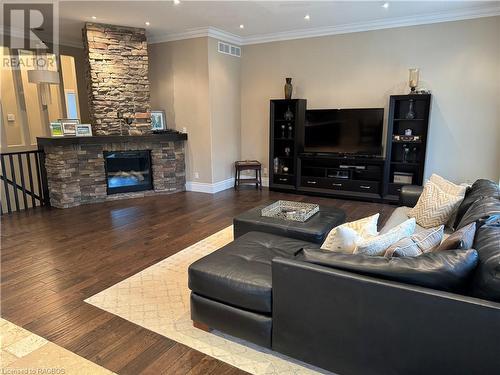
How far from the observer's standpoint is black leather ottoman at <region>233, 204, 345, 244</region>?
9.32 feet

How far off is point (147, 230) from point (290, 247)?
233cm

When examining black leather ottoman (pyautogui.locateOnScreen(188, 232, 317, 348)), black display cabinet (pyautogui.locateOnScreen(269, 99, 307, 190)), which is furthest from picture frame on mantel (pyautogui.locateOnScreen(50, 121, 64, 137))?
black leather ottoman (pyautogui.locateOnScreen(188, 232, 317, 348))

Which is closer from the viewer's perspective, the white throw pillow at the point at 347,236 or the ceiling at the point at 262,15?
the white throw pillow at the point at 347,236

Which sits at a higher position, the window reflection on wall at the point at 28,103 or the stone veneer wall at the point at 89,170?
the window reflection on wall at the point at 28,103

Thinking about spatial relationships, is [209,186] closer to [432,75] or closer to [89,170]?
[89,170]

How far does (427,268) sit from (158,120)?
5.78 metres

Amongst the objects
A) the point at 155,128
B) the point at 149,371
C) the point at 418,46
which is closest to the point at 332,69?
the point at 418,46

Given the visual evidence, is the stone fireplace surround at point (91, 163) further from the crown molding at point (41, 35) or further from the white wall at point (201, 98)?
the crown molding at point (41, 35)

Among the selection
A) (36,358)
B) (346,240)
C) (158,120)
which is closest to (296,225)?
(346,240)

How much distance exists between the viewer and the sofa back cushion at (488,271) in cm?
138

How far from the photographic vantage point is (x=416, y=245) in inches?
69.2

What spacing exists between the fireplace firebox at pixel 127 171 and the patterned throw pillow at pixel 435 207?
4.59m

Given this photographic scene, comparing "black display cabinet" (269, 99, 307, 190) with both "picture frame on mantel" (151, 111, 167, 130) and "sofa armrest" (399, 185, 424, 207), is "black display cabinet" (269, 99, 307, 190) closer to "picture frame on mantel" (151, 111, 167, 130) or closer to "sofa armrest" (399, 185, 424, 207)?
"picture frame on mantel" (151, 111, 167, 130)

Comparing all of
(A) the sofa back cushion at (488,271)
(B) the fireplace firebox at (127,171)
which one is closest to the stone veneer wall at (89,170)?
(B) the fireplace firebox at (127,171)
